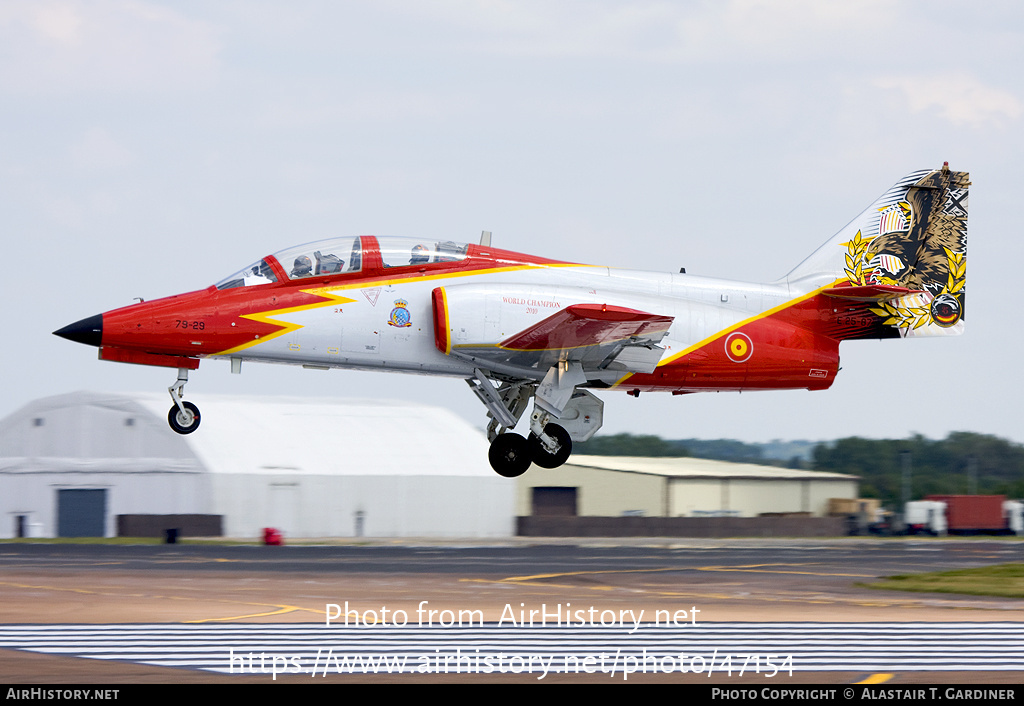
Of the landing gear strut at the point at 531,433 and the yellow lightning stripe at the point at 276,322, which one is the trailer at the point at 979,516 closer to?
the landing gear strut at the point at 531,433

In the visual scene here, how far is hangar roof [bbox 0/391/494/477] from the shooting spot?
50188 millimetres

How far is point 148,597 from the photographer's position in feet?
83.1

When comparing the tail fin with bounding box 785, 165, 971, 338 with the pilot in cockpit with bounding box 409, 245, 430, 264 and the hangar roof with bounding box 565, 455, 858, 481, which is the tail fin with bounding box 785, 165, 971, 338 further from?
the hangar roof with bounding box 565, 455, 858, 481

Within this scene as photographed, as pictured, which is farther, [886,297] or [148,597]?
[148,597]

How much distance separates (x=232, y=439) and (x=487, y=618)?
103 feet

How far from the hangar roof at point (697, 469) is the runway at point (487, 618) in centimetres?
2185

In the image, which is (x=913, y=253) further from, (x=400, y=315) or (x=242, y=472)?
(x=242, y=472)

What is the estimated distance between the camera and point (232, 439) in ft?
168

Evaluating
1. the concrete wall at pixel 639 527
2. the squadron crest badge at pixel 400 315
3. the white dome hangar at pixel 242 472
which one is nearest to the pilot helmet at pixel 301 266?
the squadron crest badge at pixel 400 315

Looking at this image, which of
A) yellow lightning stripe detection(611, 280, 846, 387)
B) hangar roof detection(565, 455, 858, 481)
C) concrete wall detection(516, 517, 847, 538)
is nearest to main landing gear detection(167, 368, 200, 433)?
yellow lightning stripe detection(611, 280, 846, 387)

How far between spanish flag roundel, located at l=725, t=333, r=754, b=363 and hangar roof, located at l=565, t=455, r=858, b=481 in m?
39.9
